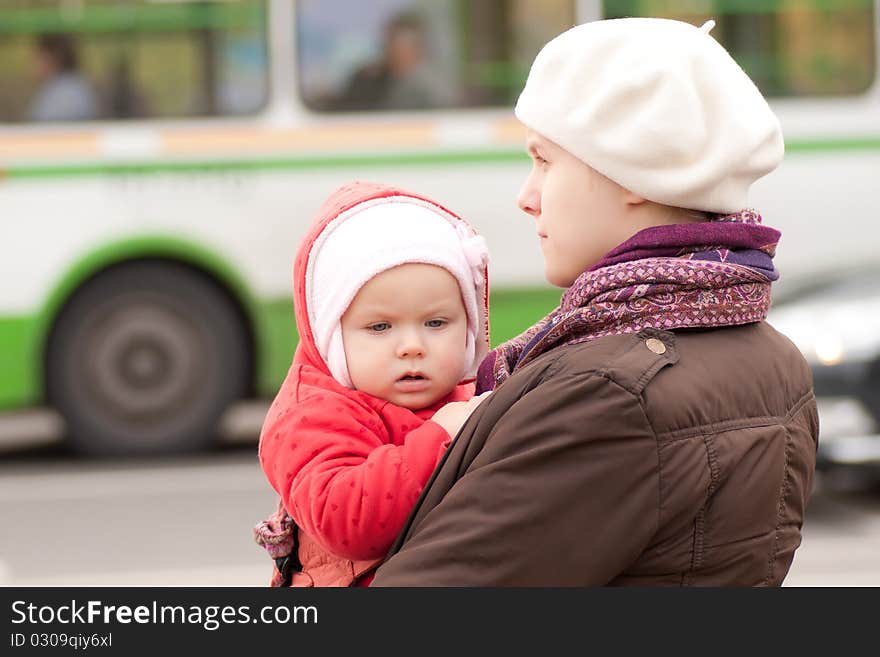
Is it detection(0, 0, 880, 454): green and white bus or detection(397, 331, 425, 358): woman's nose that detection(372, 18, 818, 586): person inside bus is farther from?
detection(0, 0, 880, 454): green and white bus

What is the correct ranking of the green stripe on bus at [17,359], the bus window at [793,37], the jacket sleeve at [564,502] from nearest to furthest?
the jacket sleeve at [564,502] → the green stripe on bus at [17,359] → the bus window at [793,37]

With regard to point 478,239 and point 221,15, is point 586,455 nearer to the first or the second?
point 478,239

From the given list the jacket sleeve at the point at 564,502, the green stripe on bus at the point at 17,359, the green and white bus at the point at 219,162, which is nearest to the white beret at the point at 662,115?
the jacket sleeve at the point at 564,502

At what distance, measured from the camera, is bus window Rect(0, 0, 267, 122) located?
25.2ft

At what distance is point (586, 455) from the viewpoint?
1.52m

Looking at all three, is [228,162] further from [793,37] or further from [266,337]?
[793,37]

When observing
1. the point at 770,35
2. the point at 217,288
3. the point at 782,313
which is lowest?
the point at 782,313

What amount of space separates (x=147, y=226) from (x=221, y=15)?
48.0 inches

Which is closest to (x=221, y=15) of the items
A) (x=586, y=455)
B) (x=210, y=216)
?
(x=210, y=216)

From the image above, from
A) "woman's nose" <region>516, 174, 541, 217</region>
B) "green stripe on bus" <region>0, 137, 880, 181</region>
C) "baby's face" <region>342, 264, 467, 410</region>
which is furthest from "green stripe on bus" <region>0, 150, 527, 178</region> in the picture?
"woman's nose" <region>516, 174, 541, 217</region>

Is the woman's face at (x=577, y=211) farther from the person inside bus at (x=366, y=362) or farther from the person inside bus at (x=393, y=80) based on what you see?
the person inside bus at (x=393, y=80)

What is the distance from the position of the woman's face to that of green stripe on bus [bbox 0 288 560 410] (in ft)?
18.9

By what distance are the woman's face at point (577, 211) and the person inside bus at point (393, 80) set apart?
6.26 metres

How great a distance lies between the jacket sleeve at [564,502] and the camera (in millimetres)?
1511
